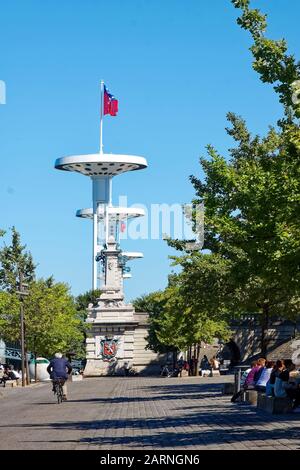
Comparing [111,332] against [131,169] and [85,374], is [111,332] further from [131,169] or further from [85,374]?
[131,169]

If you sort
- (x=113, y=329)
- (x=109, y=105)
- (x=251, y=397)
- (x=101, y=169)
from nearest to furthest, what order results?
(x=251, y=397), (x=113, y=329), (x=109, y=105), (x=101, y=169)

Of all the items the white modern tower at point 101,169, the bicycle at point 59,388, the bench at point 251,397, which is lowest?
the bench at point 251,397

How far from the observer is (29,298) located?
81938 mm

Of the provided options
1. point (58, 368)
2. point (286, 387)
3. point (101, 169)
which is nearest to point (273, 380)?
point (286, 387)

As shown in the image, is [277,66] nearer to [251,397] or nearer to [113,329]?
[251,397]

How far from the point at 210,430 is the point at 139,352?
95.7m

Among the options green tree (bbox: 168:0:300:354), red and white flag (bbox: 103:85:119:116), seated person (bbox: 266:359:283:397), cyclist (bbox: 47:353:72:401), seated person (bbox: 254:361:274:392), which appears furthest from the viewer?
red and white flag (bbox: 103:85:119:116)

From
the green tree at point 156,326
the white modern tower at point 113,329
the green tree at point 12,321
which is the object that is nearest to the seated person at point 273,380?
the green tree at point 12,321

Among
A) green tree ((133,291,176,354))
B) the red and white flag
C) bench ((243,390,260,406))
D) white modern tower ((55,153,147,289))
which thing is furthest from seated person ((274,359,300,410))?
white modern tower ((55,153,147,289))

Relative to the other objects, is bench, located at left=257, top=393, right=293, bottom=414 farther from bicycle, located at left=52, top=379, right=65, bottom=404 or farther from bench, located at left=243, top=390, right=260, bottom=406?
bicycle, located at left=52, top=379, right=65, bottom=404

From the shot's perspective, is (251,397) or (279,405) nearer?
(279,405)

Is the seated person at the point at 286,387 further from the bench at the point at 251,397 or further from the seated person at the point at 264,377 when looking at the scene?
the bench at the point at 251,397

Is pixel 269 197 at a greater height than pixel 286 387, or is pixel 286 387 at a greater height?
pixel 269 197

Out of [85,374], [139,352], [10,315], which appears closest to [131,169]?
[139,352]
